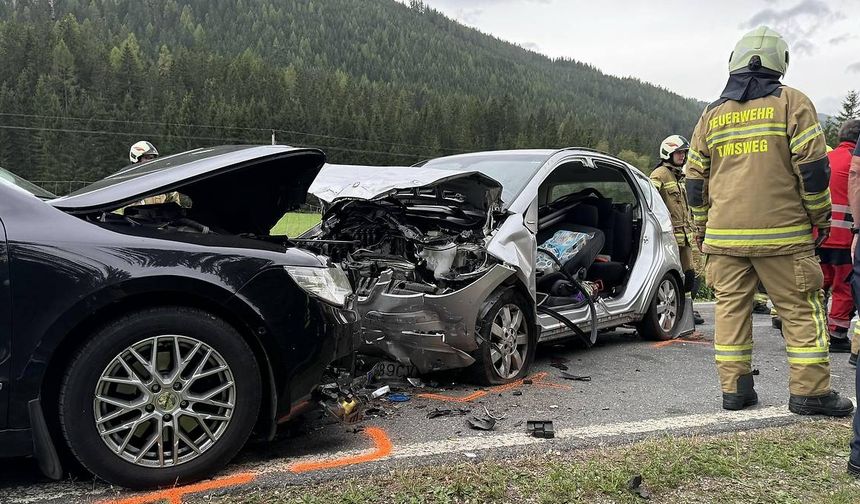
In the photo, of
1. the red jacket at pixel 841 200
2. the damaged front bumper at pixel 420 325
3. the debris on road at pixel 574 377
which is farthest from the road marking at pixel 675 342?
the damaged front bumper at pixel 420 325

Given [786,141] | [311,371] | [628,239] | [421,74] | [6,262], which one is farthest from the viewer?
[421,74]

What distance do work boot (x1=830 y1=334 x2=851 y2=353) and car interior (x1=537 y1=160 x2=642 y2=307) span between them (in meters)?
1.88

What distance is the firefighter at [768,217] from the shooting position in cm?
343

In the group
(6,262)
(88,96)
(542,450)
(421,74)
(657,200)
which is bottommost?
(542,450)

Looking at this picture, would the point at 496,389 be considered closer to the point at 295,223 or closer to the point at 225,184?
the point at 295,223

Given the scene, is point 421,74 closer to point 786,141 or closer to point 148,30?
point 148,30

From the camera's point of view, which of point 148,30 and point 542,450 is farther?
point 148,30

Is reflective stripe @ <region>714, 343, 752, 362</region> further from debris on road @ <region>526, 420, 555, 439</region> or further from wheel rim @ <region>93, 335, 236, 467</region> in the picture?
wheel rim @ <region>93, 335, 236, 467</region>

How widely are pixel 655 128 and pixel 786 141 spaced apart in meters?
118

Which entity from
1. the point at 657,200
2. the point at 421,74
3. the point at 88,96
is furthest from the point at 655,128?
the point at 657,200

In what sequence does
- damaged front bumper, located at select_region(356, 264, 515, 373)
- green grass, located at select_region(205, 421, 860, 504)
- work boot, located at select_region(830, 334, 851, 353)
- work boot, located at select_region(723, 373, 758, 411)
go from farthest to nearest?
1. work boot, located at select_region(830, 334, 851, 353)
2. damaged front bumper, located at select_region(356, 264, 515, 373)
3. work boot, located at select_region(723, 373, 758, 411)
4. green grass, located at select_region(205, 421, 860, 504)

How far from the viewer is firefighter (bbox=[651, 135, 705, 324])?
675 centimetres

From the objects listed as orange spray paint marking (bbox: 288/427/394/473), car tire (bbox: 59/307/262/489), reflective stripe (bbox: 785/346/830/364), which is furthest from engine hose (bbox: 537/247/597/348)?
car tire (bbox: 59/307/262/489)

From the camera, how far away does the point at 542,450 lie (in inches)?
115
